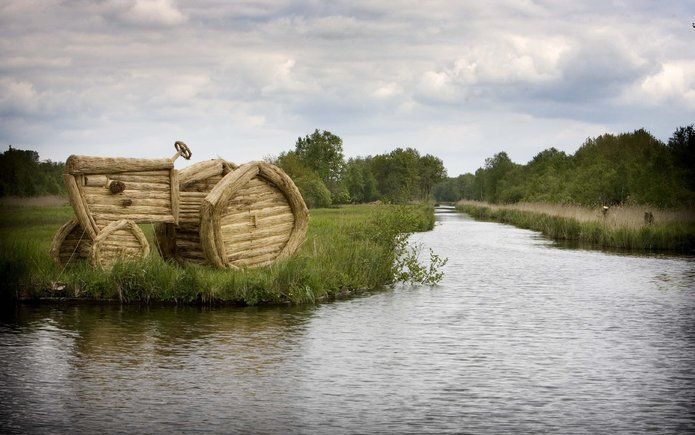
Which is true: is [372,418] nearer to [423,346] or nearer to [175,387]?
[175,387]

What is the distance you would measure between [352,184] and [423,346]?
4633 inches

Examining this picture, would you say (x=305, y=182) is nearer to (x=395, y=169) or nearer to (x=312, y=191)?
(x=312, y=191)

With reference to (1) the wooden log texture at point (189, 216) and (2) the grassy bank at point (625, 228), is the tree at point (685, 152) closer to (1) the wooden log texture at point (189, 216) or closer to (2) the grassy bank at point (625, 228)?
(2) the grassy bank at point (625, 228)

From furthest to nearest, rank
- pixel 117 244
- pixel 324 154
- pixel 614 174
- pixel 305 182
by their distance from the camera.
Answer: pixel 324 154, pixel 305 182, pixel 614 174, pixel 117 244

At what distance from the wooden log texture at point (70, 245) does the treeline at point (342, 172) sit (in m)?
11.0

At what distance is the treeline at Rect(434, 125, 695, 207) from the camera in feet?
157

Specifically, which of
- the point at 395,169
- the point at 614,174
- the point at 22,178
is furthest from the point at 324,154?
the point at 395,169

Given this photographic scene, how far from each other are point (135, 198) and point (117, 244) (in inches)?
44.0

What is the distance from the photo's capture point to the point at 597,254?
36531 millimetres

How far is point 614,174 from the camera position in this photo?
208 ft

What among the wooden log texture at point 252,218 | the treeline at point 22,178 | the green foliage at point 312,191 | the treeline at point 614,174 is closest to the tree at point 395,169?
the treeline at point 614,174

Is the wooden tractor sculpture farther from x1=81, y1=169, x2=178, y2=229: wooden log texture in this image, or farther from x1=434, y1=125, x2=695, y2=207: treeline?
x1=434, y1=125, x2=695, y2=207: treeline

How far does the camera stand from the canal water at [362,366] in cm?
1012

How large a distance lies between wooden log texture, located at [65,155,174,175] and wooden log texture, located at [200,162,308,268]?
1.40 m
